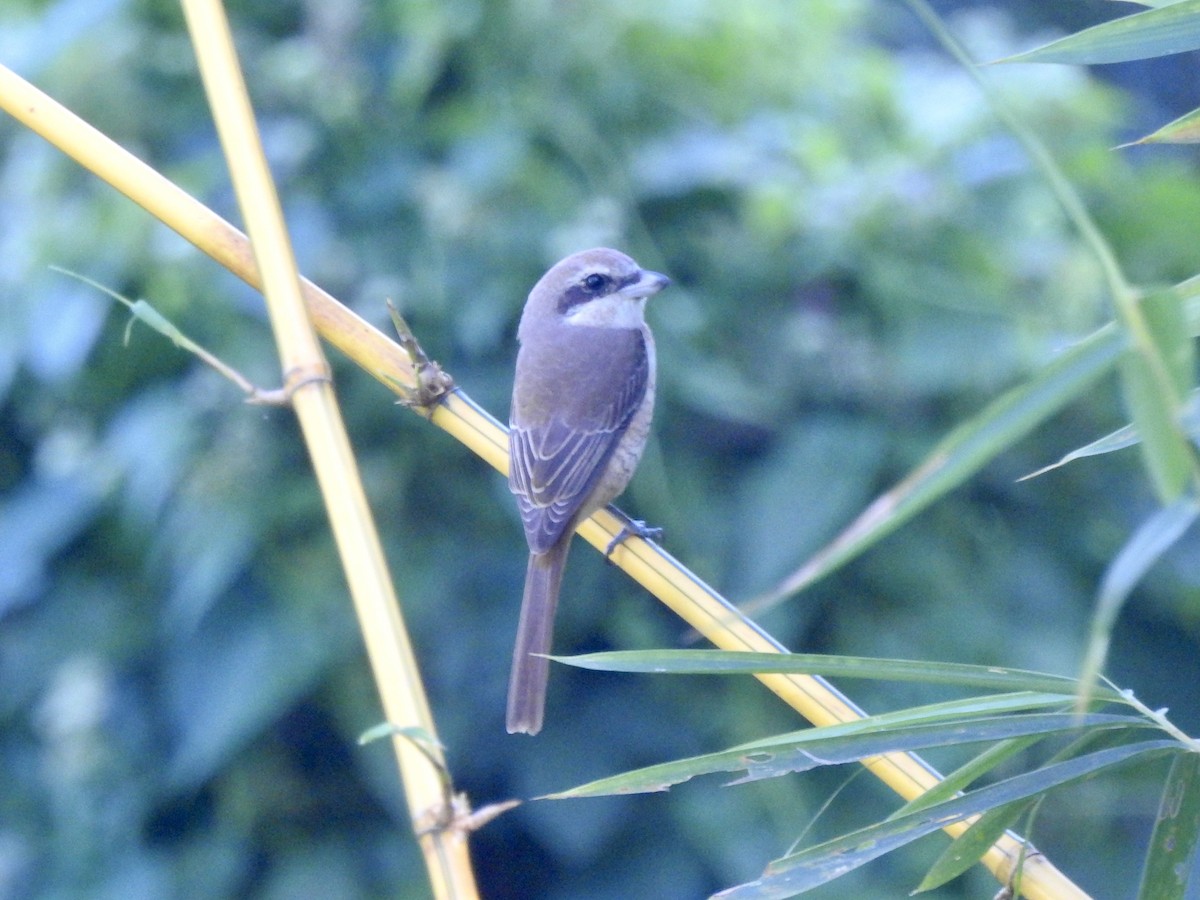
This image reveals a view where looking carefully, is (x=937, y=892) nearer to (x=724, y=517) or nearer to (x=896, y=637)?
(x=896, y=637)

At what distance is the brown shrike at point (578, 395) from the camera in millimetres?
3012

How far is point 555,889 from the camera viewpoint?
3.56 metres

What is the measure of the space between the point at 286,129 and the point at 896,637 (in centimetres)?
210

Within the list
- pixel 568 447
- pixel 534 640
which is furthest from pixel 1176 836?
pixel 568 447

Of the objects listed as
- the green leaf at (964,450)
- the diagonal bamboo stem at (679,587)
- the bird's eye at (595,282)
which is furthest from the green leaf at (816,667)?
the bird's eye at (595,282)

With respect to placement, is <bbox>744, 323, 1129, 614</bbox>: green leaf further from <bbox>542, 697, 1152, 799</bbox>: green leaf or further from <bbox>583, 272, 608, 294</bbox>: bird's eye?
<bbox>583, 272, 608, 294</bbox>: bird's eye

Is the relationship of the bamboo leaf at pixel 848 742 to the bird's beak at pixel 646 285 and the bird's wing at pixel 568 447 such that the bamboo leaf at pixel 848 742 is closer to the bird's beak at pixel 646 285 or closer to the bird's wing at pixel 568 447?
the bird's wing at pixel 568 447

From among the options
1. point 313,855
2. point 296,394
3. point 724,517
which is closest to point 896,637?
point 724,517

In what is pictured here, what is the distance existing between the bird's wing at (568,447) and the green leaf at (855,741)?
1.47m

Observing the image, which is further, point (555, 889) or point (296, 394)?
point (555, 889)

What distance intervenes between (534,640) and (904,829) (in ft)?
4.23

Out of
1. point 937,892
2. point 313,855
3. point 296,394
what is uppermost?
point 313,855

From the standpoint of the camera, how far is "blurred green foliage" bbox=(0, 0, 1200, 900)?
3.49 metres

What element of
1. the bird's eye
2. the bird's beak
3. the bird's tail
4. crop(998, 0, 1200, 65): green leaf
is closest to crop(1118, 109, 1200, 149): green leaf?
crop(998, 0, 1200, 65): green leaf
